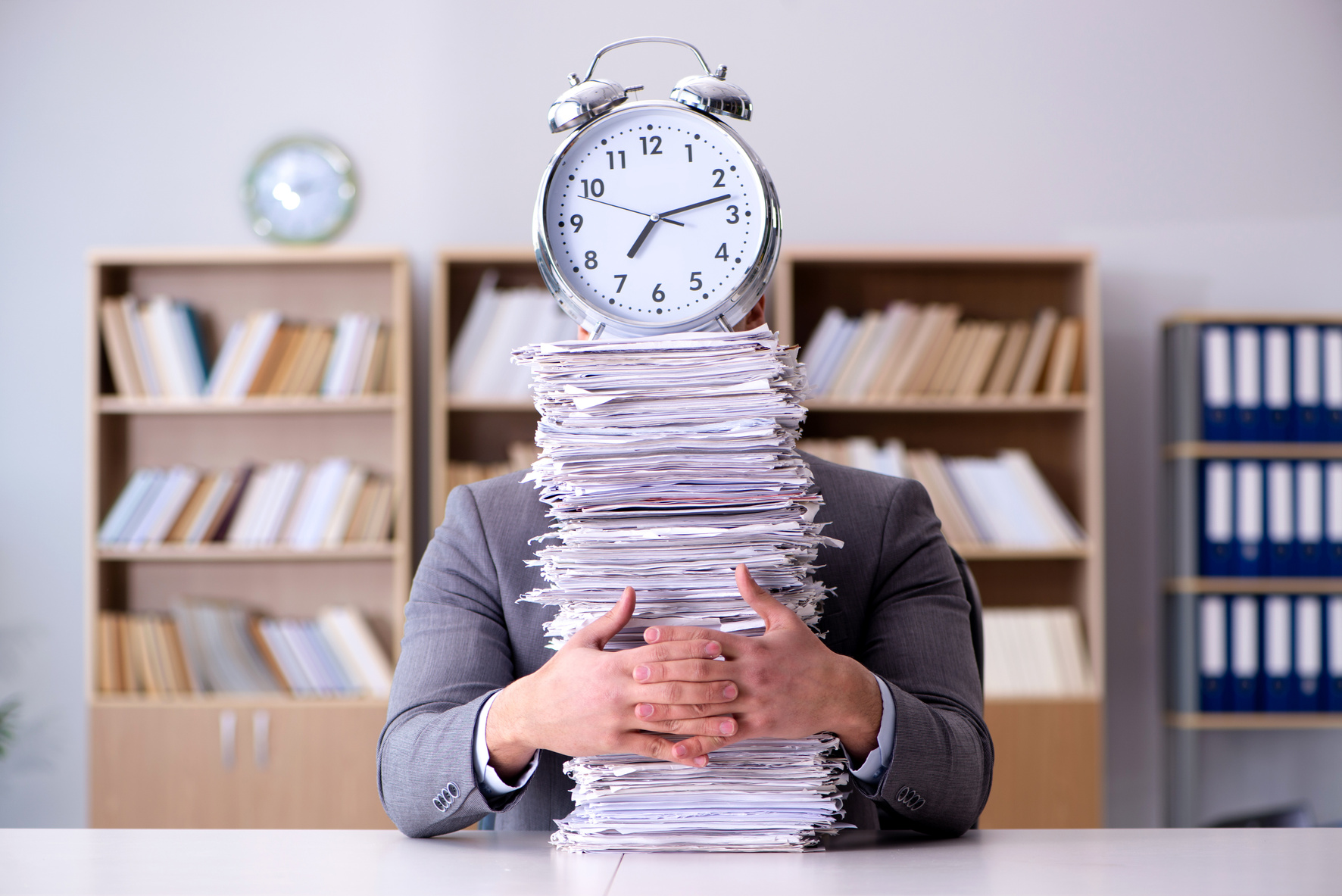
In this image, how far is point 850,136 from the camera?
3.84 meters

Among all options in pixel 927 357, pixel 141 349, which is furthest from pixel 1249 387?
pixel 141 349

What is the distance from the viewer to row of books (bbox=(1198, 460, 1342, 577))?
11.2 ft

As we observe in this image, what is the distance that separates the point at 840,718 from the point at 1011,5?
3.50 metres

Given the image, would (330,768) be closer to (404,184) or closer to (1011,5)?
(404,184)

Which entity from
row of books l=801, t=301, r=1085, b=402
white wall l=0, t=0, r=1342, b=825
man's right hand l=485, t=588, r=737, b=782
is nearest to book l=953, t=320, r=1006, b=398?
row of books l=801, t=301, r=1085, b=402

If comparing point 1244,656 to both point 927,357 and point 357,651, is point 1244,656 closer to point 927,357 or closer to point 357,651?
point 927,357

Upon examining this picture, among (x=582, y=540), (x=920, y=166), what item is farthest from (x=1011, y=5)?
(x=582, y=540)

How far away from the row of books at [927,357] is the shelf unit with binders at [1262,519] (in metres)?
0.41

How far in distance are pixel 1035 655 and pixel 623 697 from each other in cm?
282

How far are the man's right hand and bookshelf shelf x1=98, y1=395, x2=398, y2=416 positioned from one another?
2610 millimetres

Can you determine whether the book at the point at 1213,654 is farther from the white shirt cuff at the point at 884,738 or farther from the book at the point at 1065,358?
the white shirt cuff at the point at 884,738

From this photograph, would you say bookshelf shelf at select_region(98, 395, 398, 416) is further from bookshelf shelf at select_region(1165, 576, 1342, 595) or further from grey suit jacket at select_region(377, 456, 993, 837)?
bookshelf shelf at select_region(1165, 576, 1342, 595)

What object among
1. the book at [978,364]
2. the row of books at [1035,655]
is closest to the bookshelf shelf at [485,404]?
the book at [978,364]

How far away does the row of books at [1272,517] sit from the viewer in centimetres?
342
